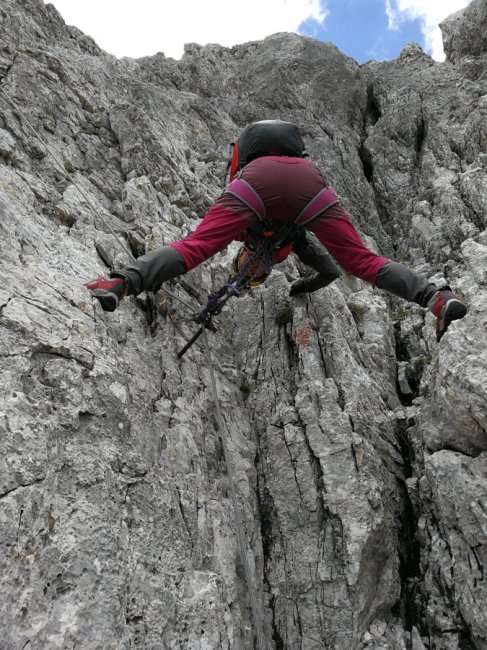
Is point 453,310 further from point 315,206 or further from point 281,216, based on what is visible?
point 281,216

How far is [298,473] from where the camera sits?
6984mm

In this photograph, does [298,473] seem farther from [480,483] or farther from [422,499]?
[480,483]

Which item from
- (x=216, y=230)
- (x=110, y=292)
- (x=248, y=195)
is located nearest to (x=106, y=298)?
(x=110, y=292)

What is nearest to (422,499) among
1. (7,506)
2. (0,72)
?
(7,506)

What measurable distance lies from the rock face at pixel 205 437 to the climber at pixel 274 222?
42.0 inches

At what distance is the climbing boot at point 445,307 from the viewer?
584 cm

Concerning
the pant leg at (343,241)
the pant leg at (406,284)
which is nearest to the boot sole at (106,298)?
the pant leg at (343,241)

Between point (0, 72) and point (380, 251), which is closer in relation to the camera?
point (0, 72)

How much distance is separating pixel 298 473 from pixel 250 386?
1.91 metres

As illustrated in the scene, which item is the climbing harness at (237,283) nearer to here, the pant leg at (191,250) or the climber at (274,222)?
the climber at (274,222)

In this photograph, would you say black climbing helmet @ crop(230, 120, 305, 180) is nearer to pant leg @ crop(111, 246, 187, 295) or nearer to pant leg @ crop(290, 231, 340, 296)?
pant leg @ crop(290, 231, 340, 296)

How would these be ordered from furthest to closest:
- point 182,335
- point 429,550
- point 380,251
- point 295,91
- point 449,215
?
point 295,91 → point 380,251 → point 449,215 → point 182,335 → point 429,550

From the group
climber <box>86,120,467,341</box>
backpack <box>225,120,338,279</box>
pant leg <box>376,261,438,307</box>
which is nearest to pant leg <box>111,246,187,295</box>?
climber <box>86,120,467,341</box>

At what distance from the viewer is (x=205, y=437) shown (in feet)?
23.1
